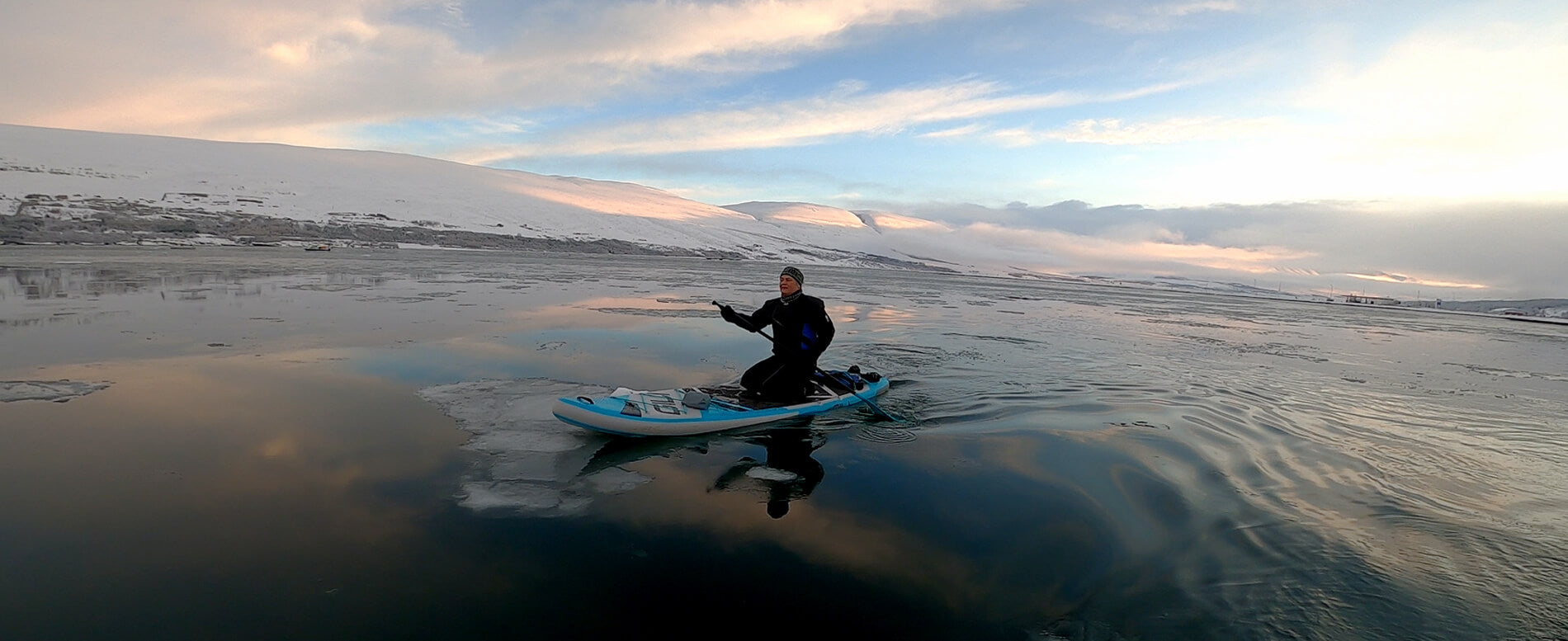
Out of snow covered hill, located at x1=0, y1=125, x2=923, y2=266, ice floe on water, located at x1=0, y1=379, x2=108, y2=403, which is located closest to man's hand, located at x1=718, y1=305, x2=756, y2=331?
ice floe on water, located at x1=0, y1=379, x2=108, y2=403

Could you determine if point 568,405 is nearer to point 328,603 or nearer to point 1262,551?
point 328,603

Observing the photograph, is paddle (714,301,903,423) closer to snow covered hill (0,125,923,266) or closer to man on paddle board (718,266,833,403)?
man on paddle board (718,266,833,403)

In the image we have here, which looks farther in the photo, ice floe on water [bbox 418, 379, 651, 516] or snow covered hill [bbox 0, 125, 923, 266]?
snow covered hill [bbox 0, 125, 923, 266]

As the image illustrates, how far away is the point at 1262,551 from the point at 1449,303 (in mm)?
177677

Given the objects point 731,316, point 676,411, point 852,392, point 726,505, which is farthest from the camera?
point 852,392

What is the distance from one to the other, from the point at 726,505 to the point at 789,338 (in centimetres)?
308

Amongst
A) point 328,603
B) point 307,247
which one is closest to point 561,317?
point 328,603

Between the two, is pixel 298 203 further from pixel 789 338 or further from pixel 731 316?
pixel 789 338

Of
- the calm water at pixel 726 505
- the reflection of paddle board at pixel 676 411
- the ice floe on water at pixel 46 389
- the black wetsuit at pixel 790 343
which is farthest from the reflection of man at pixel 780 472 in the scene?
the ice floe on water at pixel 46 389

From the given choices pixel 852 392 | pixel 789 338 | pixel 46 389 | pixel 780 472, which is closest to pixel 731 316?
pixel 789 338

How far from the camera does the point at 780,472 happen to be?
628 cm

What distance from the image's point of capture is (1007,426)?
820 cm

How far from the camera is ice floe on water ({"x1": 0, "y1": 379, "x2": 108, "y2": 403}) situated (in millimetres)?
7051

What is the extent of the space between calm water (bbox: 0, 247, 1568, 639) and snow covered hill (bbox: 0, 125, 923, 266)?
2405 inches
